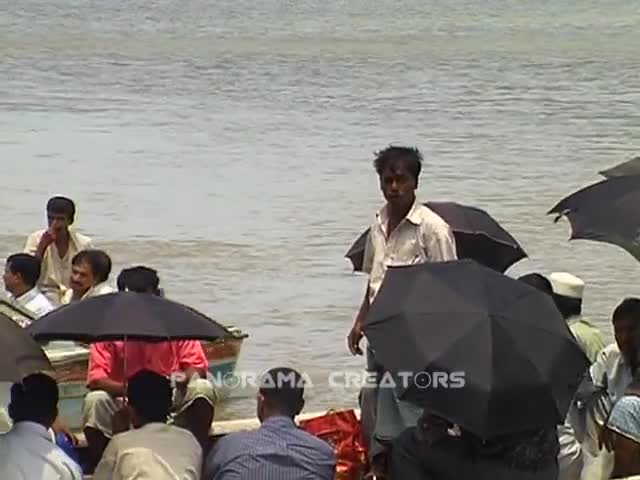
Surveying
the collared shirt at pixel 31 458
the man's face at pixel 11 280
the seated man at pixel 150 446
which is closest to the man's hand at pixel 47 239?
the man's face at pixel 11 280

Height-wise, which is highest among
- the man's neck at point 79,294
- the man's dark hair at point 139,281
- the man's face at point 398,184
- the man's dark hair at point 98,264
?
the man's face at point 398,184

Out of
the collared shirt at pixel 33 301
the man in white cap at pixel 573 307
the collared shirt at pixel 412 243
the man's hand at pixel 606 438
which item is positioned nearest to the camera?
the man's hand at pixel 606 438

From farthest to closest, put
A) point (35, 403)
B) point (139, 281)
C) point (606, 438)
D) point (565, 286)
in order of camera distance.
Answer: point (565, 286) < point (139, 281) < point (606, 438) < point (35, 403)

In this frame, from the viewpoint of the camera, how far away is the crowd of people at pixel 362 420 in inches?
220

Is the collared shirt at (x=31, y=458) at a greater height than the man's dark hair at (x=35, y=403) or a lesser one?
lesser

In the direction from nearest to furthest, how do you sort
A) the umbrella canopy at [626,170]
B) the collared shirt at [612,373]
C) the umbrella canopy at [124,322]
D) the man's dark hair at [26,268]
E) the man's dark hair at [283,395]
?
1. the man's dark hair at [283,395]
2. the umbrella canopy at [124,322]
3. the collared shirt at [612,373]
4. the umbrella canopy at [626,170]
5. the man's dark hair at [26,268]

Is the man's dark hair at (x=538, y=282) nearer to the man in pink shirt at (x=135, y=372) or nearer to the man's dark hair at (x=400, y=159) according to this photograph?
the man's dark hair at (x=400, y=159)

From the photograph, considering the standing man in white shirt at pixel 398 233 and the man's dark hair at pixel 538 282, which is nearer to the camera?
the man's dark hair at pixel 538 282

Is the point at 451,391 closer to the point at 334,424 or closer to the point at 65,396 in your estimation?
the point at 334,424

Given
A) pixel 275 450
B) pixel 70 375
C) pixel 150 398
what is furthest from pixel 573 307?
pixel 70 375

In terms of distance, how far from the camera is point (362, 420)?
689cm

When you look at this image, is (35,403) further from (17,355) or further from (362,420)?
(362,420)

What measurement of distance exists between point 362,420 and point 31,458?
6.34 ft

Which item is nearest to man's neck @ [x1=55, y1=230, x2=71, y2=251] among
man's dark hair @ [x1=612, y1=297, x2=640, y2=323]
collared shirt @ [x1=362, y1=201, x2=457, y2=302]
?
collared shirt @ [x1=362, y1=201, x2=457, y2=302]
